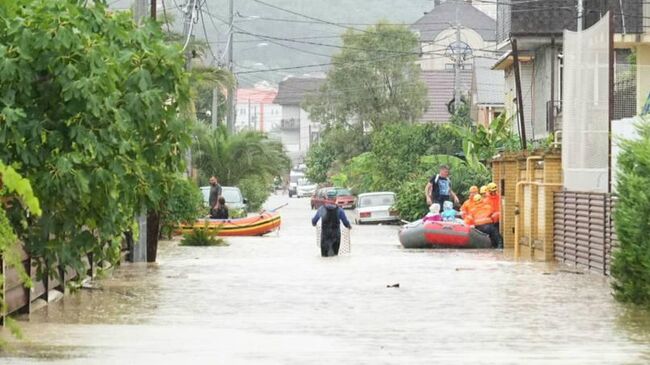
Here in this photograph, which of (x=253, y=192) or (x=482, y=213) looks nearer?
Answer: (x=482, y=213)

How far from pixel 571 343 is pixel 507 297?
6.19m

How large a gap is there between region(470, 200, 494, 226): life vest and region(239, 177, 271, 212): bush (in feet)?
94.1

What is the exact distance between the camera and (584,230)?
Answer: 91.4ft

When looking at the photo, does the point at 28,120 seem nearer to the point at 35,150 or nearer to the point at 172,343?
the point at 35,150

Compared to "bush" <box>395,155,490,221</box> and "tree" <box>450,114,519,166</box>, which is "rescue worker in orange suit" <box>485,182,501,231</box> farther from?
"bush" <box>395,155,490,221</box>

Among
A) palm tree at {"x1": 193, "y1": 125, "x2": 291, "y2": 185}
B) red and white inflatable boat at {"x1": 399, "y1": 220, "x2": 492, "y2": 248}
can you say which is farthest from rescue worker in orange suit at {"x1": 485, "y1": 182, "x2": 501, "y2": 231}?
palm tree at {"x1": 193, "y1": 125, "x2": 291, "y2": 185}

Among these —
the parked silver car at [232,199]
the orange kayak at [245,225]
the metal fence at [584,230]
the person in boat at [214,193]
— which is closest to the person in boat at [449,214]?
the orange kayak at [245,225]

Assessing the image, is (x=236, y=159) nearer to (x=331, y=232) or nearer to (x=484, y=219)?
(x=484, y=219)

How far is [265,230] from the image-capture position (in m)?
47.8

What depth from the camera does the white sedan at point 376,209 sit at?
214 ft

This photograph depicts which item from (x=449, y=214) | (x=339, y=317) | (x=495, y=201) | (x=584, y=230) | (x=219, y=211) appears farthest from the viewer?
(x=219, y=211)

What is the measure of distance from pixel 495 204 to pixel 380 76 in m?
58.4

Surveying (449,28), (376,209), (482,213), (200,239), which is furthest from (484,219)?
(449,28)

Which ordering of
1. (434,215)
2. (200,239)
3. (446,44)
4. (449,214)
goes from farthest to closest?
(446,44), (449,214), (200,239), (434,215)
